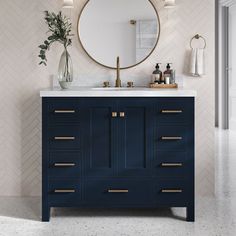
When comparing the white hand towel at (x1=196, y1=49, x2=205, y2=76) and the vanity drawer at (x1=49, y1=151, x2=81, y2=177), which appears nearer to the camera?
the vanity drawer at (x1=49, y1=151, x2=81, y2=177)

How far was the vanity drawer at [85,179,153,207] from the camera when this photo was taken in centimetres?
381

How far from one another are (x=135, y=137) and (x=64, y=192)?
2.16 feet

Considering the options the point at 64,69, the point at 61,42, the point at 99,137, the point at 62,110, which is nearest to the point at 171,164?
the point at 99,137

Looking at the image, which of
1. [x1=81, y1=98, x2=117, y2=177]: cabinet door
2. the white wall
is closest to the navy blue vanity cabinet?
[x1=81, y1=98, x2=117, y2=177]: cabinet door

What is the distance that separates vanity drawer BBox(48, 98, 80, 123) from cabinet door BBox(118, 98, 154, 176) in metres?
0.33

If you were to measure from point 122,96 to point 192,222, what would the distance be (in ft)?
3.44


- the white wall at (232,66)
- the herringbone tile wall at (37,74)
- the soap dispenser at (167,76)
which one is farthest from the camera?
the white wall at (232,66)

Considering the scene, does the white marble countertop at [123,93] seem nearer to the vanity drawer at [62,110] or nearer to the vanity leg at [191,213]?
the vanity drawer at [62,110]

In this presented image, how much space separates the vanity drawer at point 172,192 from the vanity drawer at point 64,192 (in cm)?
58

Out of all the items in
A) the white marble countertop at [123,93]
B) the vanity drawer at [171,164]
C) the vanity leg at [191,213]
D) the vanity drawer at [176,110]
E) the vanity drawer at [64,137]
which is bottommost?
the vanity leg at [191,213]

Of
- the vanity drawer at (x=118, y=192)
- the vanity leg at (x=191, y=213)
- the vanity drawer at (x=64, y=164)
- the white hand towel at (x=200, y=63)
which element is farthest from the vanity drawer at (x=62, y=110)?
the white hand towel at (x=200, y=63)

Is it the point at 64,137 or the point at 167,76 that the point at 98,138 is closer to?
the point at 64,137

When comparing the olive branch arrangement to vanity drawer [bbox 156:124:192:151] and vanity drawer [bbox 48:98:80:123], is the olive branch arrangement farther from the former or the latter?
vanity drawer [bbox 156:124:192:151]

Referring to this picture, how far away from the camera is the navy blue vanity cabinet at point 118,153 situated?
3.76m
